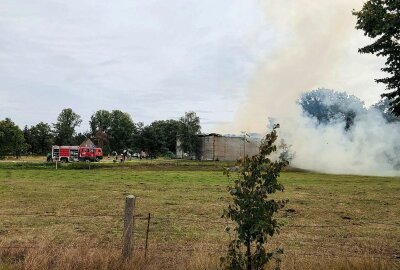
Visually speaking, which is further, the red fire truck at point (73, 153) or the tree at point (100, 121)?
the tree at point (100, 121)

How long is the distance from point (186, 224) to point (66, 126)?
5236 inches

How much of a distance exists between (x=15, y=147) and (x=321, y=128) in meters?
65.0

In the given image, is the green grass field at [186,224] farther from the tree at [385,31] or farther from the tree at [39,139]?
the tree at [39,139]

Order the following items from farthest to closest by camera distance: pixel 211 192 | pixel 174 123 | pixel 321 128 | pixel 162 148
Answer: pixel 174 123 → pixel 162 148 → pixel 321 128 → pixel 211 192

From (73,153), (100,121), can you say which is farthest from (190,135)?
(100,121)

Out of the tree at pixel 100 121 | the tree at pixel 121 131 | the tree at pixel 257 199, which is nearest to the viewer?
the tree at pixel 257 199

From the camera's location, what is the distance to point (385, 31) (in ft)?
52.5

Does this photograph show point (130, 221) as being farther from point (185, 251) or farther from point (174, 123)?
point (174, 123)

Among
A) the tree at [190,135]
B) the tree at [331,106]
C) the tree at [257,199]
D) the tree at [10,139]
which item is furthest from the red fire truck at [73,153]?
the tree at [257,199]

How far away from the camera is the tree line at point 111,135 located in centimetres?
9506

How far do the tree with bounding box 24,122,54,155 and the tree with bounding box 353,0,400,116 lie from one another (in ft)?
373

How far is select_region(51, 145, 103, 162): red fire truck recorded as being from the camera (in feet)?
236

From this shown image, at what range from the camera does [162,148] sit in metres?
118

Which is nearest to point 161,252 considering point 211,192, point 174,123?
point 211,192
